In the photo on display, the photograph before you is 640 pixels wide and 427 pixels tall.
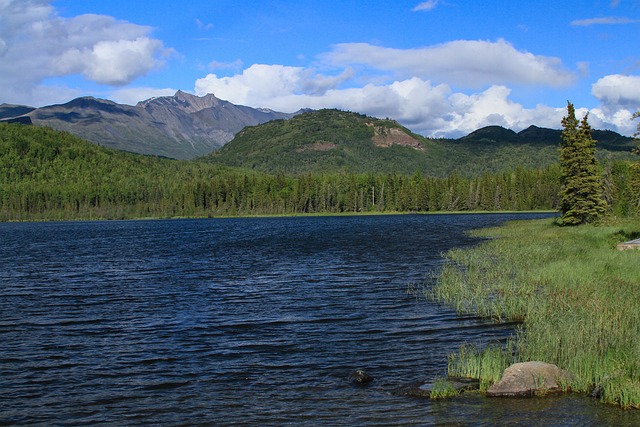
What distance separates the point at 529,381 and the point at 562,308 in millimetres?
9319

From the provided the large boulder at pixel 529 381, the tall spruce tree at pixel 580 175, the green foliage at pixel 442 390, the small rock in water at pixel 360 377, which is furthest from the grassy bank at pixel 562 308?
the tall spruce tree at pixel 580 175

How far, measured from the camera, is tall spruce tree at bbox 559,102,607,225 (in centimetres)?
7812

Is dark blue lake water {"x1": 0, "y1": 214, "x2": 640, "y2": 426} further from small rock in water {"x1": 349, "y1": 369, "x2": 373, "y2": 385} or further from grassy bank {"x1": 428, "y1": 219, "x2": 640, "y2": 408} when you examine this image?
grassy bank {"x1": 428, "y1": 219, "x2": 640, "y2": 408}

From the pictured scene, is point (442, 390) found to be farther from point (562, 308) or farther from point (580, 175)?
point (580, 175)

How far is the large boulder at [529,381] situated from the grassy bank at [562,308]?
0.48 meters

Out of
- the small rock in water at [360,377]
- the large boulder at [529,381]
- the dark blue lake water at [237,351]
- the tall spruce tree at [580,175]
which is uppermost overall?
the tall spruce tree at [580,175]

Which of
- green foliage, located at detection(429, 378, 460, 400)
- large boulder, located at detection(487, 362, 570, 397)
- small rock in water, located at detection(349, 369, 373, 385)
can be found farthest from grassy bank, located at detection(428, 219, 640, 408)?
small rock in water, located at detection(349, 369, 373, 385)

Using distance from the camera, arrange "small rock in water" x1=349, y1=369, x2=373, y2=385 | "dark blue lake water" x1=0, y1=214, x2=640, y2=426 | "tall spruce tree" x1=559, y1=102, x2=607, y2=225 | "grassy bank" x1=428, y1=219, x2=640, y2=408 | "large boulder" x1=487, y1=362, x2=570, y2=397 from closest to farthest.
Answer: "dark blue lake water" x1=0, y1=214, x2=640, y2=426, "large boulder" x1=487, y1=362, x2=570, y2=397, "grassy bank" x1=428, y1=219, x2=640, y2=408, "small rock in water" x1=349, y1=369, x2=373, y2=385, "tall spruce tree" x1=559, y1=102, x2=607, y2=225

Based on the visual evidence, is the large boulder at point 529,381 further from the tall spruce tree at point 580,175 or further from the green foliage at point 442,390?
the tall spruce tree at point 580,175

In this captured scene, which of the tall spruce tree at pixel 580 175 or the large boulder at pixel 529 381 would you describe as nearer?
the large boulder at pixel 529 381

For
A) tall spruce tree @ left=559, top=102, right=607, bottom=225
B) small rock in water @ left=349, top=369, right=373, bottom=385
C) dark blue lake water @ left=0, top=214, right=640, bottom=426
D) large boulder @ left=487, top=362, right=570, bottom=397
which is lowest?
dark blue lake water @ left=0, top=214, right=640, bottom=426

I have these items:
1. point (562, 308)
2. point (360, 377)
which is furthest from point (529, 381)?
point (562, 308)

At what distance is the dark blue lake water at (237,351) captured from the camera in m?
16.5

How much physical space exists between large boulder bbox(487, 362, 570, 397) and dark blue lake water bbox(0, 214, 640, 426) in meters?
0.49
